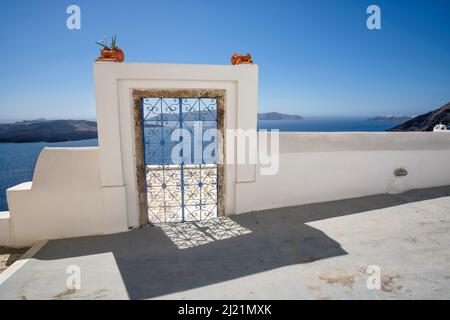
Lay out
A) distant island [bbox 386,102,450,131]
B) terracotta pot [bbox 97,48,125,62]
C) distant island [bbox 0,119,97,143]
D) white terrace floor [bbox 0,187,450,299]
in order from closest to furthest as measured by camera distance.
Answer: white terrace floor [bbox 0,187,450,299], terracotta pot [bbox 97,48,125,62], distant island [bbox 0,119,97,143], distant island [bbox 386,102,450,131]

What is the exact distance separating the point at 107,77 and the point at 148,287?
11.4 ft

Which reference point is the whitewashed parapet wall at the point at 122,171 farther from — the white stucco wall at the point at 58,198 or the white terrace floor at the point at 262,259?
the white terrace floor at the point at 262,259

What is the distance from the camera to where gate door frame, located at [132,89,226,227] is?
15.8ft

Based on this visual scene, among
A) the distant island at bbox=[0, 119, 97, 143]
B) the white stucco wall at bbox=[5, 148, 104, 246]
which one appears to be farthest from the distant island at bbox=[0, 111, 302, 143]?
the white stucco wall at bbox=[5, 148, 104, 246]

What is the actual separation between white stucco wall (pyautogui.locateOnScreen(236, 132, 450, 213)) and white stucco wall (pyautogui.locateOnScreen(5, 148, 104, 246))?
2.93 m

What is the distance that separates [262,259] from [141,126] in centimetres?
322

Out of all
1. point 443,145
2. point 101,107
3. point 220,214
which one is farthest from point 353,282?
point 443,145

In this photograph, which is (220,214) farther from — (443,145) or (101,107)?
(443,145)

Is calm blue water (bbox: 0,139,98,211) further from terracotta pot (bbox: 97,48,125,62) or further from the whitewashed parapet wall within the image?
terracotta pot (bbox: 97,48,125,62)

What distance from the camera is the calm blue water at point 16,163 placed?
12.8 m

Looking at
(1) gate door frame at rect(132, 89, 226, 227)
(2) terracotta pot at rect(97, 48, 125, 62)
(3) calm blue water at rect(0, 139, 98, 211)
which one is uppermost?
(2) terracotta pot at rect(97, 48, 125, 62)

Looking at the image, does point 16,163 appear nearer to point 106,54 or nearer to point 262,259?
point 106,54

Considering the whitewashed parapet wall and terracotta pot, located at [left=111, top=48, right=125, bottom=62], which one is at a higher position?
terracotta pot, located at [left=111, top=48, right=125, bottom=62]

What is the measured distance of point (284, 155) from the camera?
575 centimetres
